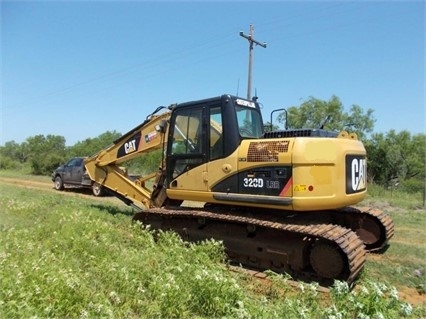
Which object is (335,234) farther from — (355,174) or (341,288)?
(341,288)

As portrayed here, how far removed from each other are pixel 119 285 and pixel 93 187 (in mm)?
13629

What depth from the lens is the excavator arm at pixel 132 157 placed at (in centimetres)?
889

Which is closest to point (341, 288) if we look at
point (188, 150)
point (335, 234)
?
point (335, 234)

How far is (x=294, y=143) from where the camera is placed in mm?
6309

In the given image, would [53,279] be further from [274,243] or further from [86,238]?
[274,243]

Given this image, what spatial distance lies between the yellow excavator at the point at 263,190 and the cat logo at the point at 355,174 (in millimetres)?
17

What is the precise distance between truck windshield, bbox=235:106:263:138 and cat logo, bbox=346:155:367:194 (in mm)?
1859

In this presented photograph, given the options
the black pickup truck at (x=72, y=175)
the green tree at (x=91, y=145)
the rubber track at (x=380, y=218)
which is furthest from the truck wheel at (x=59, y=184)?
the green tree at (x=91, y=145)

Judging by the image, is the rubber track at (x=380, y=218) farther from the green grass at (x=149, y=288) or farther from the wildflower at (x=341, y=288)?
the wildflower at (x=341, y=288)

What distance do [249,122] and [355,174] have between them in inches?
85.3

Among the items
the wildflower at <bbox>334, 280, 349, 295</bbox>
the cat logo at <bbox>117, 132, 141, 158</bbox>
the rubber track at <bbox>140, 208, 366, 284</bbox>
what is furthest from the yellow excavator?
the wildflower at <bbox>334, 280, 349, 295</bbox>

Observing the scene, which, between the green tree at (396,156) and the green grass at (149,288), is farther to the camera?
the green tree at (396,156)

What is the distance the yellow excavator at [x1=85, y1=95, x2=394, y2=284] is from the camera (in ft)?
20.4

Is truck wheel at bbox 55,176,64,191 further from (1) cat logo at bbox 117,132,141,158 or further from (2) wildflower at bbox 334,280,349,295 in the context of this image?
(2) wildflower at bbox 334,280,349,295
